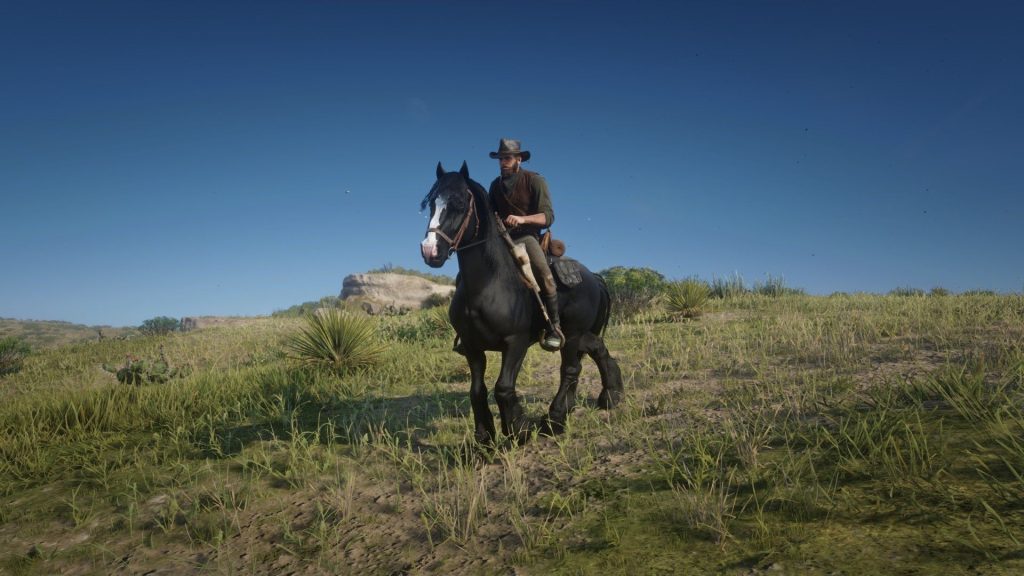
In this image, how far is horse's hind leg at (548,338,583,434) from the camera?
5.11 meters

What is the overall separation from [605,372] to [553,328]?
1.17m

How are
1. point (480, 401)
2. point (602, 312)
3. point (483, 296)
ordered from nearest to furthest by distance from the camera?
point (483, 296) → point (480, 401) → point (602, 312)

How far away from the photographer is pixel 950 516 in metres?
2.52

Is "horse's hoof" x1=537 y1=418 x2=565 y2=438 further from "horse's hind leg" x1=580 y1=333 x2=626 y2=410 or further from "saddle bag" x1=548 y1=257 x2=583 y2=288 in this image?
"saddle bag" x1=548 y1=257 x2=583 y2=288

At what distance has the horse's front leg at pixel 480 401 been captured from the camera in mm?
4656

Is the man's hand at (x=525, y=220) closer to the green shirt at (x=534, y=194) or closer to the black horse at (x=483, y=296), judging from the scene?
the green shirt at (x=534, y=194)

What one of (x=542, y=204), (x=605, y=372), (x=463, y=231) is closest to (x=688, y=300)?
(x=605, y=372)

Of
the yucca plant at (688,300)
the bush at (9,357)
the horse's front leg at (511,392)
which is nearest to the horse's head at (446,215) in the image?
the horse's front leg at (511,392)

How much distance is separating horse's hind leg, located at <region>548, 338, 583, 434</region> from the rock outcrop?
19.7 meters

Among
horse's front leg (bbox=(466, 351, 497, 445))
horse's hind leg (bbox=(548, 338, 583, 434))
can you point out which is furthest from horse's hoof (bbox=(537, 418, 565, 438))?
horse's front leg (bbox=(466, 351, 497, 445))

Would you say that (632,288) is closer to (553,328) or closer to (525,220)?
(553,328)

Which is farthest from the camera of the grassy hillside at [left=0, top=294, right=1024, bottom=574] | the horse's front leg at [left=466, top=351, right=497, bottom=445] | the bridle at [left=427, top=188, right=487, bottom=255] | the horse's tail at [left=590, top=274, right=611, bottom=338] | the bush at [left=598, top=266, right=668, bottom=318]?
the bush at [left=598, top=266, right=668, bottom=318]

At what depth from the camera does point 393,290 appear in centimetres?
2750

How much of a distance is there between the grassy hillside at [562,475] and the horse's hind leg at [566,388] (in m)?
0.16
